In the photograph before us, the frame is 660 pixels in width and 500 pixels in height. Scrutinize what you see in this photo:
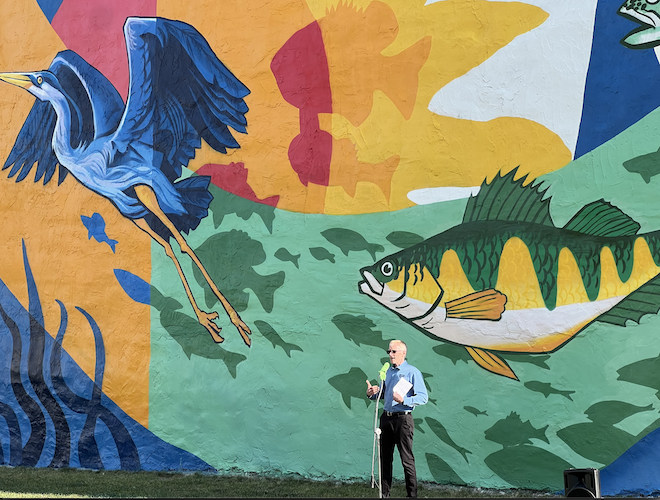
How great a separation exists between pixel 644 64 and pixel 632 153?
2.76 feet

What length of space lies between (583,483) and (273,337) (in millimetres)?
3957

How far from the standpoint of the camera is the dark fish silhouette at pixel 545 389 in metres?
6.85

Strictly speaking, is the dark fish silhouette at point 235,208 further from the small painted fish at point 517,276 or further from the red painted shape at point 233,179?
the small painted fish at point 517,276

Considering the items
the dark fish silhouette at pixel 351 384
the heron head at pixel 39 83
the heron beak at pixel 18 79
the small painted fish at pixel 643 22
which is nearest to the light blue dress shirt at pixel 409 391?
the dark fish silhouette at pixel 351 384

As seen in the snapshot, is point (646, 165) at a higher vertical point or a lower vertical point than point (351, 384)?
higher

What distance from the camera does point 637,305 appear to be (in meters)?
6.73

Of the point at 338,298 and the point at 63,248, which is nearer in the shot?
the point at 338,298

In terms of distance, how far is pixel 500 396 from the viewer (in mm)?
7070

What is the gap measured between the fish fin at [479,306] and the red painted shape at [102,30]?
476 centimetres

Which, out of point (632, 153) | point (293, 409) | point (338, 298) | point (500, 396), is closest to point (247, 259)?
point (338, 298)

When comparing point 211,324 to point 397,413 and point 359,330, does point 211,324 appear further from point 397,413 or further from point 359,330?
point 397,413

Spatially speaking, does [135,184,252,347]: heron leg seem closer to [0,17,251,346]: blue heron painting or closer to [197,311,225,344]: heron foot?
[0,17,251,346]: blue heron painting

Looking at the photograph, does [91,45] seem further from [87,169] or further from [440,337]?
[440,337]

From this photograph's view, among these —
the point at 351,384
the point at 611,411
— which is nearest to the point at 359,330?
the point at 351,384
